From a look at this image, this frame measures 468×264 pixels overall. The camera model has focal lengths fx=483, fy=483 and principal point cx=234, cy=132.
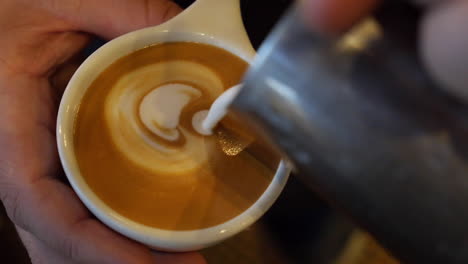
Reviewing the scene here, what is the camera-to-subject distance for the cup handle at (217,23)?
2.21 ft

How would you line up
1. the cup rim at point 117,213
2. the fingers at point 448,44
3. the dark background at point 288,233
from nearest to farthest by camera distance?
the fingers at point 448,44
the cup rim at point 117,213
the dark background at point 288,233

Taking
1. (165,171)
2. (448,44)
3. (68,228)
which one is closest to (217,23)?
(165,171)

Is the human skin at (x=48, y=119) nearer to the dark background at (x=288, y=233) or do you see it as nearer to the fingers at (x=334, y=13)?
the dark background at (x=288, y=233)

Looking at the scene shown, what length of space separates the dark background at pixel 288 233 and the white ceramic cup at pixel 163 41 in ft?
0.49

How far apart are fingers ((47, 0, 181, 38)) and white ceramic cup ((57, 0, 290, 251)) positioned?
8 cm

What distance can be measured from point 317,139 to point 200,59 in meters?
0.38

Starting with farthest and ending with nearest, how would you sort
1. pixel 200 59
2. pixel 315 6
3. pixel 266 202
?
pixel 200 59 → pixel 266 202 → pixel 315 6

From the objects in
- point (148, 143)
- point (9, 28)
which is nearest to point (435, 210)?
point (148, 143)

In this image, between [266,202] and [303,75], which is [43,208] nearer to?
[266,202]

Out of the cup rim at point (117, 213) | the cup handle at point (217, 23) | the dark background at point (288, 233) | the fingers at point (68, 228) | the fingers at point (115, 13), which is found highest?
the cup handle at point (217, 23)

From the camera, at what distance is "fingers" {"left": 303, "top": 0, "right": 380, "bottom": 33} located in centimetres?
29

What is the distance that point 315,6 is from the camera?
0.30 metres

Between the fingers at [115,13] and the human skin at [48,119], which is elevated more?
the fingers at [115,13]

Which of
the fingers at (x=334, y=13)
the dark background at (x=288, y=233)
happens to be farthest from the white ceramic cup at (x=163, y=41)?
the fingers at (x=334, y=13)
